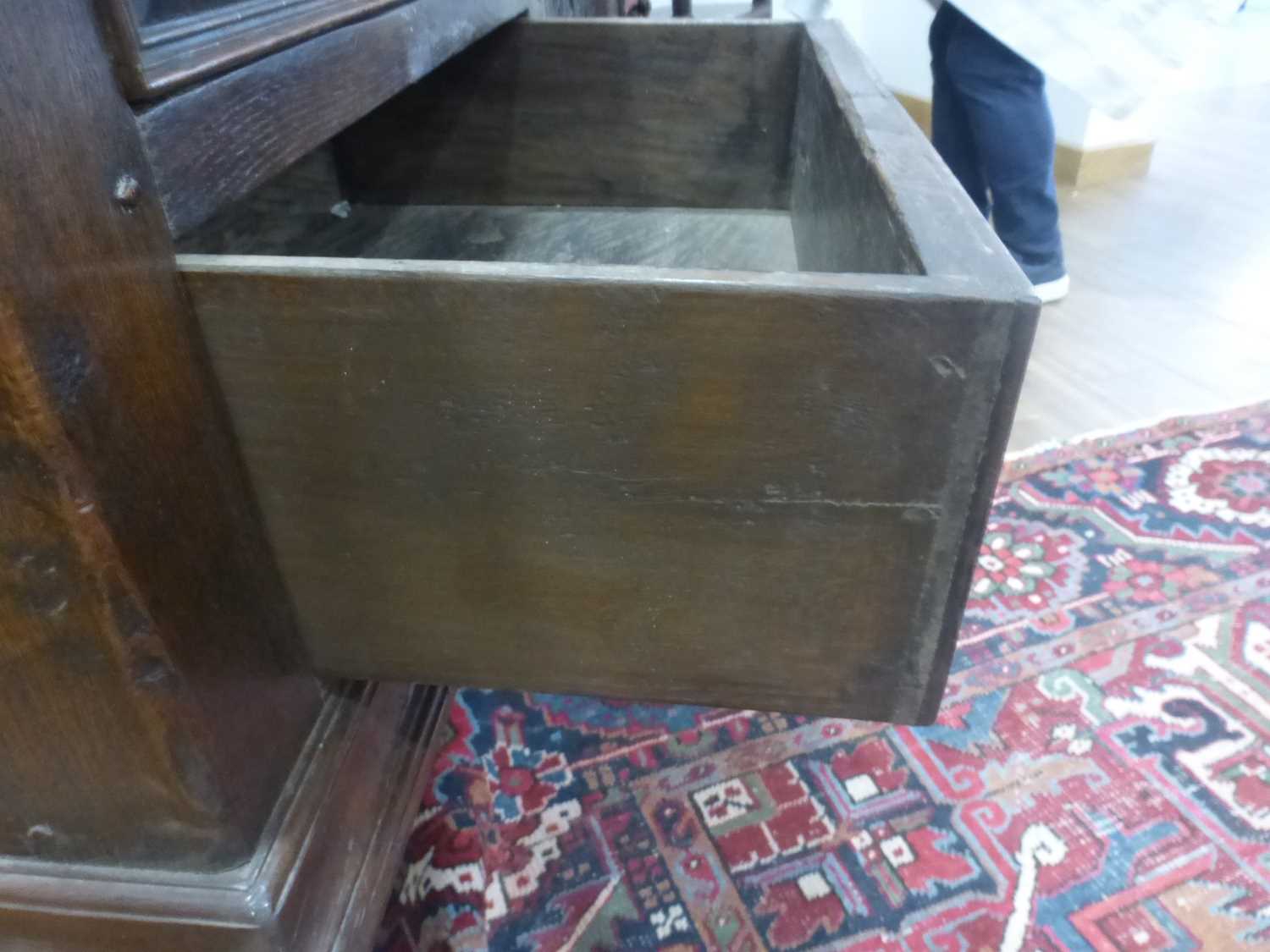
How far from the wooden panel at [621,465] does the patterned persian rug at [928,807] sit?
32 cm

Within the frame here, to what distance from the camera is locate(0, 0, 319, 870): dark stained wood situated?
0.33 meters

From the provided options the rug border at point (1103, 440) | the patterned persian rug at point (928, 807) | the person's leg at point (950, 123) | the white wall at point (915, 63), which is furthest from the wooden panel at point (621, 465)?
the white wall at point (915, 63)

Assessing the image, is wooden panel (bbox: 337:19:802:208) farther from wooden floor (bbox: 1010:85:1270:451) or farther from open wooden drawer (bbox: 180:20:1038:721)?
wooden floor (bbox: 1010:85:1270:451)

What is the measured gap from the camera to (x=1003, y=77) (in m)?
1.49

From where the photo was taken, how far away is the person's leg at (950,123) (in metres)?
1.61

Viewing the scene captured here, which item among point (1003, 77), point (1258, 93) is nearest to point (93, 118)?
point (1003, 77)

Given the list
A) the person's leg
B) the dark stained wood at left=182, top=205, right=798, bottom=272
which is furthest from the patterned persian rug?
the person's leg

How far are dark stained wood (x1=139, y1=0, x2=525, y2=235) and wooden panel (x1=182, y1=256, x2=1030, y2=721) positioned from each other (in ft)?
0.14

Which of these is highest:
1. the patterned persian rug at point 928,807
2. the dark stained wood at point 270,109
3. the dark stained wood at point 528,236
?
the dark stained wood at point 270,109

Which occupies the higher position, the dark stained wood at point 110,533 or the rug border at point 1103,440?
the dark stained wood at point 110,533

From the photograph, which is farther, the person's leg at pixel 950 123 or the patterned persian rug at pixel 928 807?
the person's leg at pixel 950 123

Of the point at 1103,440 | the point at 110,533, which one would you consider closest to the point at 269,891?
the point at 110,533

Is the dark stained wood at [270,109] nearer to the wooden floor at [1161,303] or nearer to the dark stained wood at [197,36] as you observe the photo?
the dark stained wood at [197,36]

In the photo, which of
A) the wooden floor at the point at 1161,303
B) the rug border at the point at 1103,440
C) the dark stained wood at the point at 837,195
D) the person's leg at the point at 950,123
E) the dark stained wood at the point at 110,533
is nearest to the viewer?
the dark stained wood at the point at 110,533
